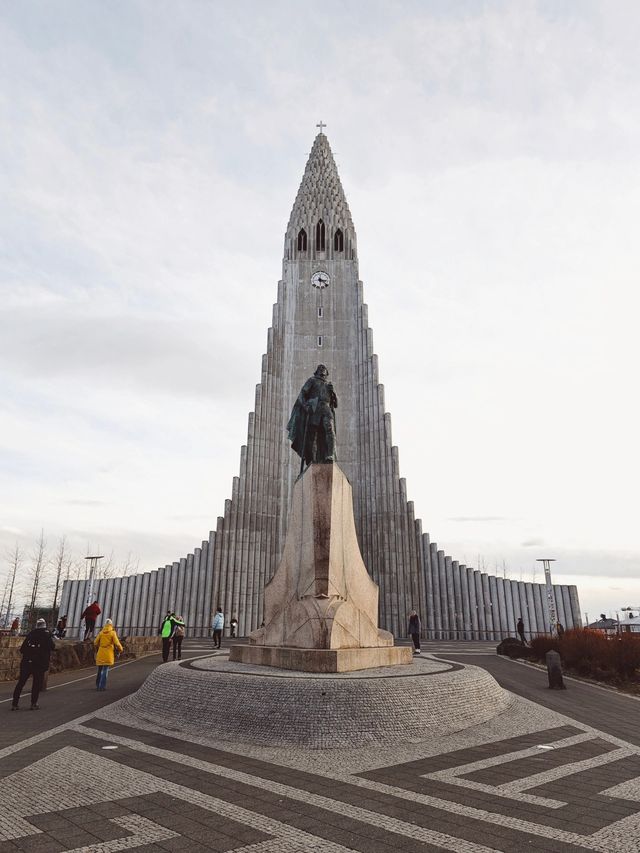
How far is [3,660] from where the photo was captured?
13547 mm

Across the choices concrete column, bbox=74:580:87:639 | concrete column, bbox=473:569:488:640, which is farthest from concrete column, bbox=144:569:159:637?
concrete column, bbox=473:569:488:640

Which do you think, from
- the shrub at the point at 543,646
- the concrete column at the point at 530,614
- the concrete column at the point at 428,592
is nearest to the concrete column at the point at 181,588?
the concrete column at the point at 428,592

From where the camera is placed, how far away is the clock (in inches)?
1622

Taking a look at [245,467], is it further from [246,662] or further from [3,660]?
[246,662]

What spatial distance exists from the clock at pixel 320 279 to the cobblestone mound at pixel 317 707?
118 ft

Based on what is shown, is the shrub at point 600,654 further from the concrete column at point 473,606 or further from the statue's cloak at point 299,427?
the concrete column at point 473,606

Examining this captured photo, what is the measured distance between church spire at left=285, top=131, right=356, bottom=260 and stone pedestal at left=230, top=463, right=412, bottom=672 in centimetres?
3420

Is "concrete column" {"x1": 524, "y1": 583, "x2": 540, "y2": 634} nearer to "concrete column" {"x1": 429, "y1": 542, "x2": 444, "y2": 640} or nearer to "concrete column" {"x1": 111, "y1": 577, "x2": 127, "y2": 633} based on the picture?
"concrete column" {"x1": 429, "y1": 542, "x2": 444, "y2": 640}

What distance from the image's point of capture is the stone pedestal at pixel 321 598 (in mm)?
9484

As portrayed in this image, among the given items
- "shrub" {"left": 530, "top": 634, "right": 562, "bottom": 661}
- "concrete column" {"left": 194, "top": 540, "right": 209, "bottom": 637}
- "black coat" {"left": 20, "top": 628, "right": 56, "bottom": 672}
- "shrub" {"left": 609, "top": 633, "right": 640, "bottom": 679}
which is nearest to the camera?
"black coat" {"left": 20, "top": 628, "right": 56, "bottom": 672}

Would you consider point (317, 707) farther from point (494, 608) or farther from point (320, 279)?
point (320, 279)

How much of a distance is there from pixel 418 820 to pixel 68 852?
100 inches

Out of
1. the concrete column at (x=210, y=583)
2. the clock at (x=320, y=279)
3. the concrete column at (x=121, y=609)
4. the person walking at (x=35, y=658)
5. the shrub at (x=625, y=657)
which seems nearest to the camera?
the person walking at (x=35, y=658)

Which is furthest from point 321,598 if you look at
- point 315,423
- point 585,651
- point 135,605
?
point 135,605
